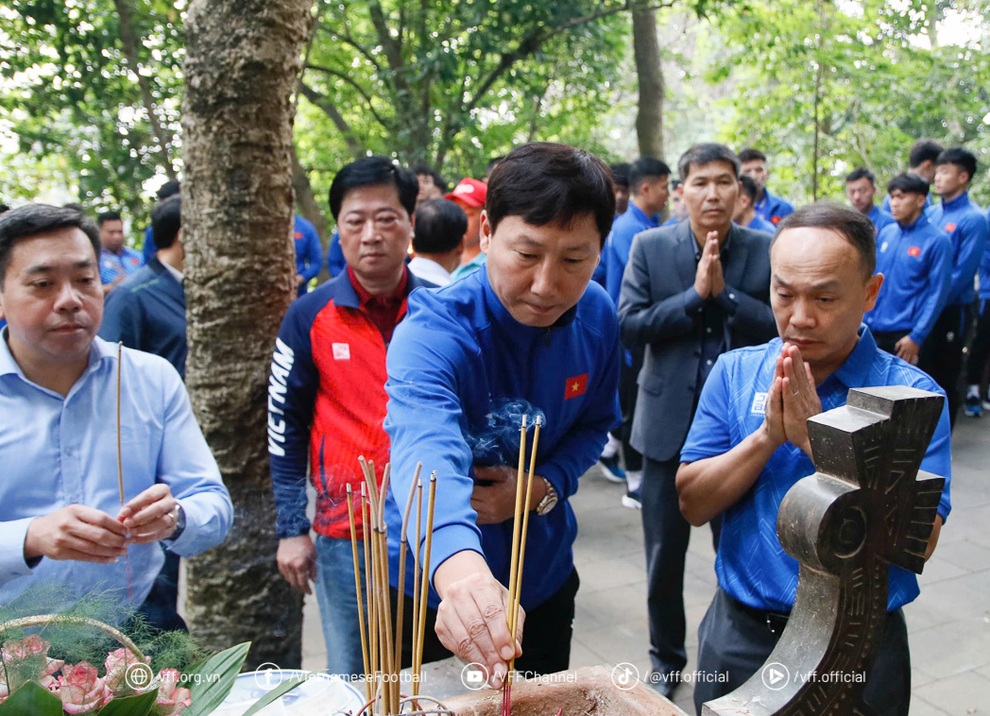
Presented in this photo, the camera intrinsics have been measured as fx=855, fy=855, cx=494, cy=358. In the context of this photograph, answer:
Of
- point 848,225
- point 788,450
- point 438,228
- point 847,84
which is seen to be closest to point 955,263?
point 438,228

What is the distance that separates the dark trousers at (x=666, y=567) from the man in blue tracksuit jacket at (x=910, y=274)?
3705 millimetres

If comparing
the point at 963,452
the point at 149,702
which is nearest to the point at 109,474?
the point at 149,702

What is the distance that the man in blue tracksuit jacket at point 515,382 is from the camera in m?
1.59

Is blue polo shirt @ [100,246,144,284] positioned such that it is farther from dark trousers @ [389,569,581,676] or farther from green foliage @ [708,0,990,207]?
green foliage @ [708,0,990,207]

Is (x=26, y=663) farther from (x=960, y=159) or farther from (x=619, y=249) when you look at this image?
(x=960, y=159)

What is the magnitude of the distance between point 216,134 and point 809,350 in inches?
79.4

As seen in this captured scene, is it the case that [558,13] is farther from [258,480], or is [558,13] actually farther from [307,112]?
[258,480]

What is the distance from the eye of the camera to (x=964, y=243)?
22.7 ft

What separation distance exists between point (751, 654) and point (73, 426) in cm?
174

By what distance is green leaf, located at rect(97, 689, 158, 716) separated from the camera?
1199 mm

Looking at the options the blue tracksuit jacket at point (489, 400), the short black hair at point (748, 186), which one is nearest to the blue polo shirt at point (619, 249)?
the short black hair at point (748, 186)

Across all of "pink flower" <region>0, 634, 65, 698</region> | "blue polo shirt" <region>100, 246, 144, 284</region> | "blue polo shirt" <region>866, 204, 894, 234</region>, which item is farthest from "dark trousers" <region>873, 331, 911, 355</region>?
"pink flower" <region>0, 634, 65, 698</region>

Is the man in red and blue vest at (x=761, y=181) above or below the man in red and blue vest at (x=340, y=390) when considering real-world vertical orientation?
above

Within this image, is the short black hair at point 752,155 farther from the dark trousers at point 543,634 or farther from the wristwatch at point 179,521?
the wristwatch at point 179,521
